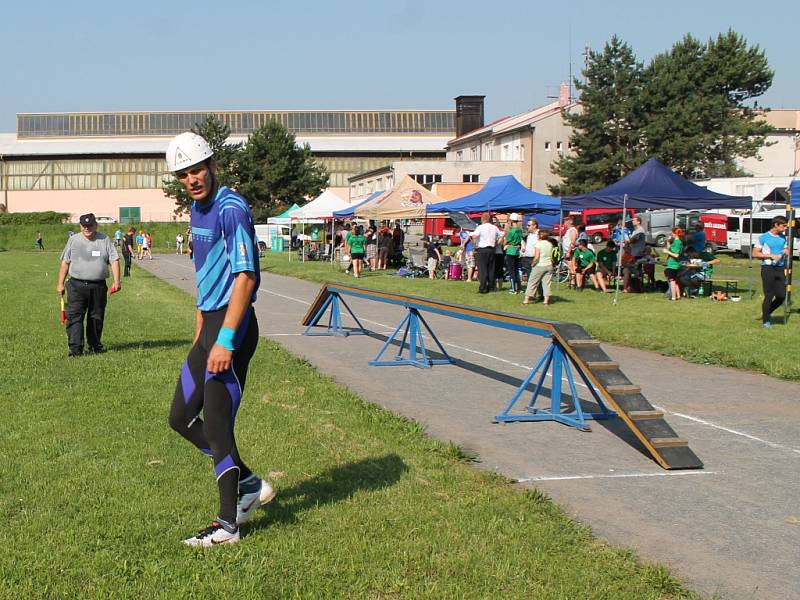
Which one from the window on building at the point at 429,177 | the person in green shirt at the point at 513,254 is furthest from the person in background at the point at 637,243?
the window on building at the point at 429,177

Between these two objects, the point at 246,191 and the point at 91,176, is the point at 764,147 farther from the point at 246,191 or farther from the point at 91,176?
the point at 91,176

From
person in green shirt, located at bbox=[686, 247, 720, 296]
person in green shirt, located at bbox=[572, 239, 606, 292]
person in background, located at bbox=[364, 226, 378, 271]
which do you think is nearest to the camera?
person in green shirt, located at bbox=[686, 247, 720, 296]

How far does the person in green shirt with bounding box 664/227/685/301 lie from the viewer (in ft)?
70.5

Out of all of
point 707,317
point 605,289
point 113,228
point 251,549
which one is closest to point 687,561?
point 251,549

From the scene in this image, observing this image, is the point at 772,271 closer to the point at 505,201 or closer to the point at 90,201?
the point at 505,201

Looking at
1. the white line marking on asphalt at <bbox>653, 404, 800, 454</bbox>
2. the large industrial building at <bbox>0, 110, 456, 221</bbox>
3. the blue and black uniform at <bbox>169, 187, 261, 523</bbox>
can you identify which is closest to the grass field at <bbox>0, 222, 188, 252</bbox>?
the large industrial building at <bbox>0, 110, 456, 221</bbox>

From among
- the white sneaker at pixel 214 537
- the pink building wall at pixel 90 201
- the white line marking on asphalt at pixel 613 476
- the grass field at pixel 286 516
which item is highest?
the pink building wall at pixel 90 201

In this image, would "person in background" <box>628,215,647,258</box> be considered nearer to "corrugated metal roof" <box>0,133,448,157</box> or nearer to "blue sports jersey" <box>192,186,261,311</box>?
"blue sports jersey" <box>192,186,261,311</box>

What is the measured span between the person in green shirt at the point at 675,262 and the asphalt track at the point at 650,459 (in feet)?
27.4

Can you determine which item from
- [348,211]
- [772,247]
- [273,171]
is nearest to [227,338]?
[772,247]

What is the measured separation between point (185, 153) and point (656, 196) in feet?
60.9

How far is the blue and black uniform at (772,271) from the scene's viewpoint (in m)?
16.0

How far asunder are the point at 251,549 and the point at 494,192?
26239mm

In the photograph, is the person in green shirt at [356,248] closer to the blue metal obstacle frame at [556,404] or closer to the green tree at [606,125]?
the blue metal obstacle frame at [556,404]
